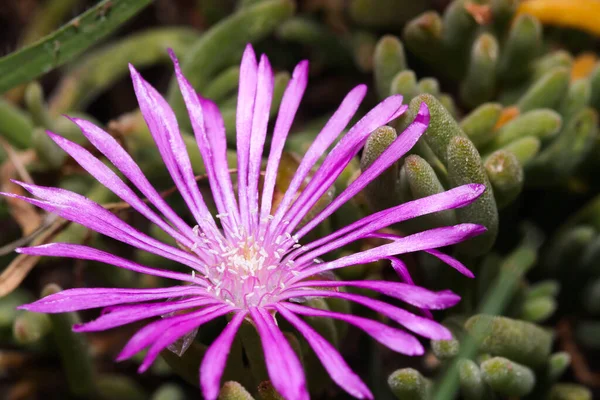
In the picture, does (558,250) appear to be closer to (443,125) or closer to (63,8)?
(443,125)

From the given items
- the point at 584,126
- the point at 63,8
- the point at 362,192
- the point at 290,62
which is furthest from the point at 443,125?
the point at 63,8

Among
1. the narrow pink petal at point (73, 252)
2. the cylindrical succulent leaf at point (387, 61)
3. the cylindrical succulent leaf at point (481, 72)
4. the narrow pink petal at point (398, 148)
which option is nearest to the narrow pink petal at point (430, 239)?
the narrow pink petal at point (398, 148)

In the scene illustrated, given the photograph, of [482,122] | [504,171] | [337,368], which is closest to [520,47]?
[482,122]

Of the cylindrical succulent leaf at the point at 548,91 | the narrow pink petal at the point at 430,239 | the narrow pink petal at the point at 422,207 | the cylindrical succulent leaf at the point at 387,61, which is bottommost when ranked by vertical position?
the narrow pink petal at the point at 430,239

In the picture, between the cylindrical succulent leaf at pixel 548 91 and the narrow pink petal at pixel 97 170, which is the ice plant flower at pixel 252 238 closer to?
the narrow pink petal at pixel 97 170

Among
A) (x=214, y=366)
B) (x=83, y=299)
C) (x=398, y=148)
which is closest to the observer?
(x=214, y=366)

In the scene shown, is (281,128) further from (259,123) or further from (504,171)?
(504,171)
